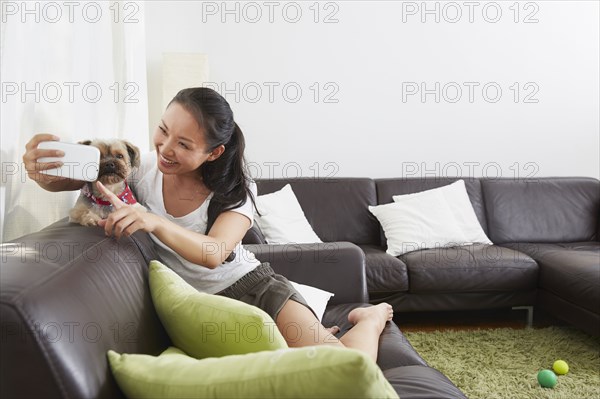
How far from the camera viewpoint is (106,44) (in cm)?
225

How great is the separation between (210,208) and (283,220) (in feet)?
5.42

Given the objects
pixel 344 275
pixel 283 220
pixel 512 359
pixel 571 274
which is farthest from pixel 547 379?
pixel 283 220

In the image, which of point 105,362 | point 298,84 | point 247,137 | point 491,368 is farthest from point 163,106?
point 105,362

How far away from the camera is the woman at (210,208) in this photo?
1.61m

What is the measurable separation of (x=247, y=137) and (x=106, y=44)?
1.88m

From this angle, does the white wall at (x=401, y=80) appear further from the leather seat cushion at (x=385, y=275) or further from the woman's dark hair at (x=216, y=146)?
the woman's dark hair at (x=216, y=146)

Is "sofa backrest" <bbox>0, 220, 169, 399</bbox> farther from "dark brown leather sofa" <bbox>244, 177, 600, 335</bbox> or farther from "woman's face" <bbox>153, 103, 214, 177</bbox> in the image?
"dark brown leather sofa" <bbox>244, 177, 600, 335</bbox>

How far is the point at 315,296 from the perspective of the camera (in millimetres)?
2146

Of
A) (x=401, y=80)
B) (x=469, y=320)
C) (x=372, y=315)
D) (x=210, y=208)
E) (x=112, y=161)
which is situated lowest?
(x=469, y=320)

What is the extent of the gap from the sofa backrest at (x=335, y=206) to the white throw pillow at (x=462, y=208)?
22cm

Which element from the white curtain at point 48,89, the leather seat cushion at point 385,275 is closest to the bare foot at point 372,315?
the white curtain at point 48,89

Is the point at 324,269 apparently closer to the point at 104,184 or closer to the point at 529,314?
the point at 104,184

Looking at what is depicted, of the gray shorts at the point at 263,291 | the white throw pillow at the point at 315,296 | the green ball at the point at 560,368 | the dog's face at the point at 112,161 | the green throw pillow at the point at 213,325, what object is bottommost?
the green ball at the point at 560,368

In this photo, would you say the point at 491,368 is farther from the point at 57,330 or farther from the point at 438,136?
the point at 57,330
